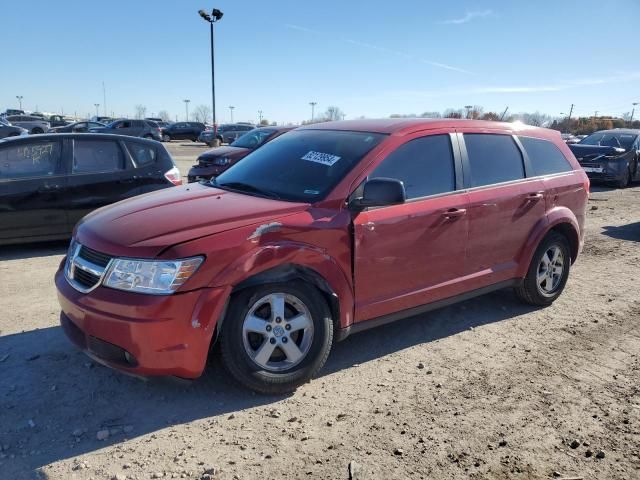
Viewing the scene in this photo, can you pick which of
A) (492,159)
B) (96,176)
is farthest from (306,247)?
(96,176)

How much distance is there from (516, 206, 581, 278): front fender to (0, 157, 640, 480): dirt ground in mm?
550

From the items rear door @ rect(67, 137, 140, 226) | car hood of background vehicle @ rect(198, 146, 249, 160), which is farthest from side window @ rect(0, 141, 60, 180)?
car hood of background vehicle @ rect(198, 146, 249, 160)

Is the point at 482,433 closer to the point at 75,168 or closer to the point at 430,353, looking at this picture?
the point at 430,353

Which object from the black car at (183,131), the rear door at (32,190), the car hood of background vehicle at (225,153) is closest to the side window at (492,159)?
the rear door at (32,190)

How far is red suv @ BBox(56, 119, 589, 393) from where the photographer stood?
3.06m

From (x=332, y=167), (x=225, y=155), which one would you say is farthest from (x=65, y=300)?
(x=225, y=155)

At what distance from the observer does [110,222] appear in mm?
3518

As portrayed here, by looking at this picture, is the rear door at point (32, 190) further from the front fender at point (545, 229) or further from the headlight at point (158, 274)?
the front fender at point (545, 229)

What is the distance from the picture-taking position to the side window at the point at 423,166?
3959 millimetres

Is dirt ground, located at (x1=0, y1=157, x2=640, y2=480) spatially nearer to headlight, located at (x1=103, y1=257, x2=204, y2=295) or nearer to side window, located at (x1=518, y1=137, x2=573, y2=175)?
headlight, located at (x1=103, y1=257, x2=204, y2=295)

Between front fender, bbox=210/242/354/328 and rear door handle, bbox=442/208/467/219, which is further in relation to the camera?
rear door handle, bbox=442/208/467/219

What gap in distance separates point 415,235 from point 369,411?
4.43 feet

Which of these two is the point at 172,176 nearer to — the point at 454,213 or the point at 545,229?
the point at 454,213

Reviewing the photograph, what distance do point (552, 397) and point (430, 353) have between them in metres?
0.95
